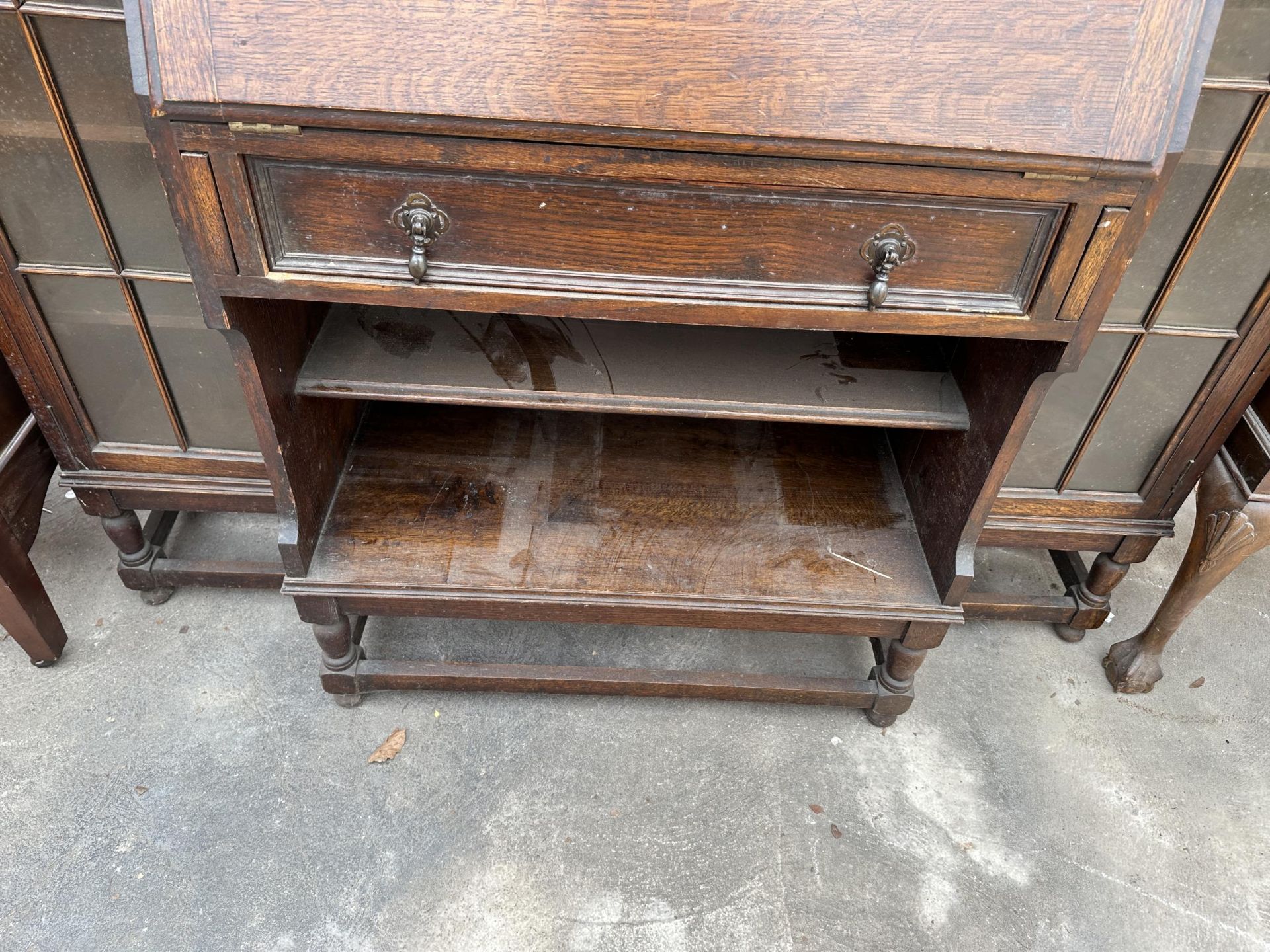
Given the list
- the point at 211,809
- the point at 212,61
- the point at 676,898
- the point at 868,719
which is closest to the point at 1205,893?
the point at 868,719

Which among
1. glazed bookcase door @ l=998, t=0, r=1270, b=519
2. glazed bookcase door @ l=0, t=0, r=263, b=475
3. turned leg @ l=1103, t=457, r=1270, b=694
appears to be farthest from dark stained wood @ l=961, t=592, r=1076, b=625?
glazed bookcase door @ l=0, t=0, r=263, b=475

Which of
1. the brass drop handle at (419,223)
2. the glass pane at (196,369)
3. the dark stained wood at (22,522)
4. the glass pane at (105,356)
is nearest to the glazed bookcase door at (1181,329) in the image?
the brass drop handle at (419,223)

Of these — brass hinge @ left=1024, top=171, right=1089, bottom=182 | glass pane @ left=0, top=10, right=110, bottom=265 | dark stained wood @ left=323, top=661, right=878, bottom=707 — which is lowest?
dark stained wood @ left=323, top=661, right=878, bottom=707

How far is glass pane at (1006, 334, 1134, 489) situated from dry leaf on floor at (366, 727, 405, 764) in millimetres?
1264

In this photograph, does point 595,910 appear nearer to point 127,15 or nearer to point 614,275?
point 614,275

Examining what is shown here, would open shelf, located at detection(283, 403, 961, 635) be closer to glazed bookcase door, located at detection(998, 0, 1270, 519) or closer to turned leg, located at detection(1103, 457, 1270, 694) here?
glazed bookcase door, located at detection(998, 0, 1270, 519)

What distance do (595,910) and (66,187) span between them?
1433mm

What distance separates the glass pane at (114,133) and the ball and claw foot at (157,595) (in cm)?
74

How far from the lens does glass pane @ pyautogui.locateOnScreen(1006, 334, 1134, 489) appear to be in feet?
4.99

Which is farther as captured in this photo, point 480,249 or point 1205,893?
point 1205,893

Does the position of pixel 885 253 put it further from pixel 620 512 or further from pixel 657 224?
pixel 620 512

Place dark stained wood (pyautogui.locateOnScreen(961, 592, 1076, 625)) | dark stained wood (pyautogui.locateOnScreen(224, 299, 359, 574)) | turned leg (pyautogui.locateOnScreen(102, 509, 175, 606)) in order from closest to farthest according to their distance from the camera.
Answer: dark stained wood (pyautogui.locateOnScreen(224, 299, 359, 574)) → turned leg (pyautogui.locateOnScreen(102, 509, 175, 606)) → dark stained wood (pyautogui.locateOnScreen(961, 592, 1076, 625))

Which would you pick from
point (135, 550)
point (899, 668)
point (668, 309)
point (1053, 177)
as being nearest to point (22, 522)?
point (135, 550)

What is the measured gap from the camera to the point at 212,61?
0.95 m
